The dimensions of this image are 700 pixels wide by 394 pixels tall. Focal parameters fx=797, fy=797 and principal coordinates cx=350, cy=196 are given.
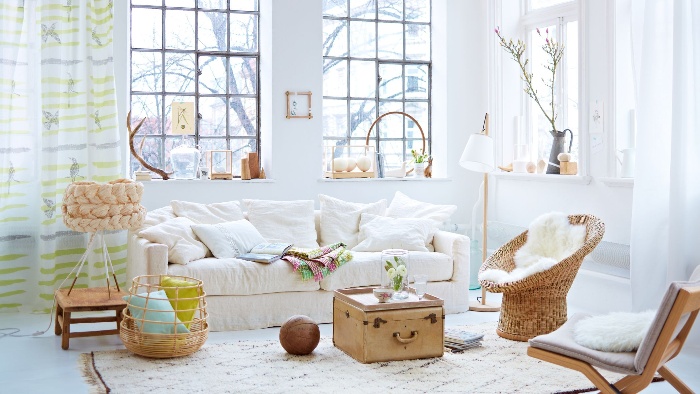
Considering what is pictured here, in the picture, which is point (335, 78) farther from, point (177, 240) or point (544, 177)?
point (177, 240)

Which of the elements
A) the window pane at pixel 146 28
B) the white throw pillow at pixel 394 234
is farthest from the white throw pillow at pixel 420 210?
the window pane at pixel 146 28

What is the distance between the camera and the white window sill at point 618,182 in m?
5.56

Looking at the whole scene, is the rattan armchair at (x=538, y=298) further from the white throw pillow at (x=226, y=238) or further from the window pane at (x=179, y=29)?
the window pane at (x=179, y=29)

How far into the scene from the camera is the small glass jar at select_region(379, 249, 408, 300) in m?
4.66

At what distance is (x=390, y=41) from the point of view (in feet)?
25.3

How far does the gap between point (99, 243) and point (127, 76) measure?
1399 mm

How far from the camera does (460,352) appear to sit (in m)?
4.78

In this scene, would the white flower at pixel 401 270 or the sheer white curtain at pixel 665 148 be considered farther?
the sheer white curtain at pixel 665 148

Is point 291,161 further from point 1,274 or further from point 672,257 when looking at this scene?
point 672,257

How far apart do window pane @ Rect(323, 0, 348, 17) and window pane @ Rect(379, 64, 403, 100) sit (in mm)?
620

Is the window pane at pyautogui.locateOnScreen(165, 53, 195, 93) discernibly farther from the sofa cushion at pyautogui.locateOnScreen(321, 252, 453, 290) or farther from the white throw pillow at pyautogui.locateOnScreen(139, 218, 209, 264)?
the sofa cushion at pyautogui.locateOnScreen(321, 252, 453, 290)

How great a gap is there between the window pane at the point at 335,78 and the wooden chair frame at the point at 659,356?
4420 mm

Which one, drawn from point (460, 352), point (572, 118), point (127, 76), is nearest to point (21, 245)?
point (127, 76)

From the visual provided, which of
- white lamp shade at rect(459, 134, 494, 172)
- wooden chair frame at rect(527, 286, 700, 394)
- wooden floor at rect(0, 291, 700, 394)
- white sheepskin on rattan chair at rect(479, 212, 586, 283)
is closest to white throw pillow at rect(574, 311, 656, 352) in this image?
wooden chair frame at rect(527, 286, 700, 394)
